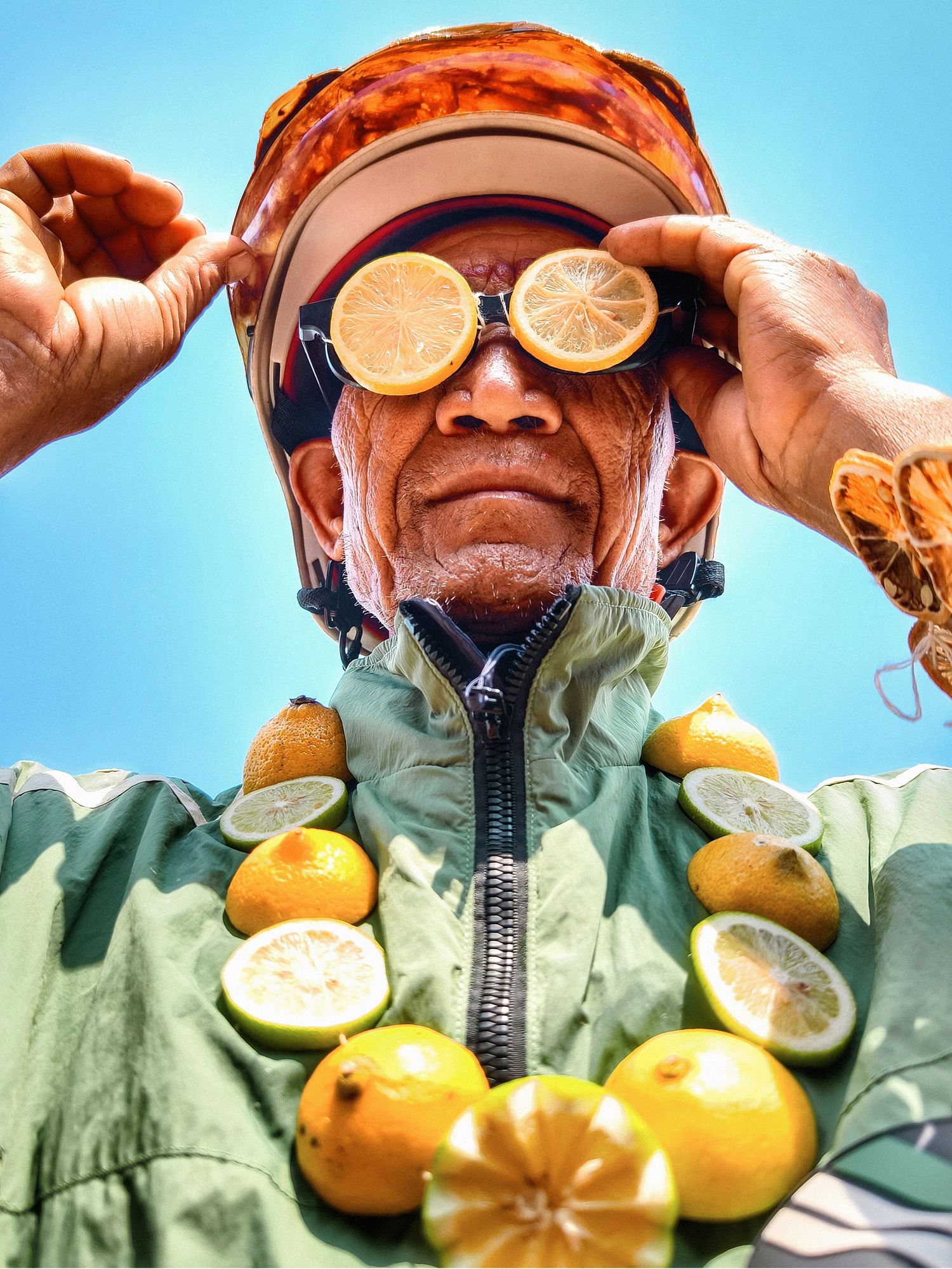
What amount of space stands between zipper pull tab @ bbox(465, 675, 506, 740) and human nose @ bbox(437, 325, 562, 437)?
4.30 feet

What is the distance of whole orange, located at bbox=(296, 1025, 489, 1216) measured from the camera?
1.91 meters

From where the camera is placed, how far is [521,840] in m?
2.75

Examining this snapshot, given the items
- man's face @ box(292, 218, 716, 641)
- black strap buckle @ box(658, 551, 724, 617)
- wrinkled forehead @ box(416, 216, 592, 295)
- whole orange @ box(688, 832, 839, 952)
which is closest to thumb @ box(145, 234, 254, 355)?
man's face @ box(292, 218, 716, 641)

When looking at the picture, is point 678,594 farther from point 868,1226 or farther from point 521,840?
point 868,1226

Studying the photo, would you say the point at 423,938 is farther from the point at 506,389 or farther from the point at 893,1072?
the point at 506,389

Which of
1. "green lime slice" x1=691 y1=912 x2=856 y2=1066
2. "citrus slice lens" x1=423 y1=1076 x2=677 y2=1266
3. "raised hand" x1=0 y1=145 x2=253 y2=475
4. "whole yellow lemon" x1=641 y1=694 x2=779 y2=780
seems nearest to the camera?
"citrus slice lens" x1=423 y1=1076 x2=677 y2=1266

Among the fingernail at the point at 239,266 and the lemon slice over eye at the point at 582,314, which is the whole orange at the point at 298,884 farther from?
the fingernail at the point at 239,266

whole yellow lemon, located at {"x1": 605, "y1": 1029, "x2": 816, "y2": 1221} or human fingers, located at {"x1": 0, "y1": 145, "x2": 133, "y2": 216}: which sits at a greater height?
human fingers, located at {"x1": 0, "y1": 145, "x2": 133, "y2": 216}

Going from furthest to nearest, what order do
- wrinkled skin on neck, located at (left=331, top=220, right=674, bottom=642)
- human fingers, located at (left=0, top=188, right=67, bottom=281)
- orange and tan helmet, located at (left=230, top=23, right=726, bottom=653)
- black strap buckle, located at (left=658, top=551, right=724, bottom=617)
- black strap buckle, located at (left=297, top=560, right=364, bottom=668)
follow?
1. black strap buckle, located at (left=297, top=560, right=364, bottom=668)
2. black strap buckle, located at (left=658, top=551, right=724, bottom=617)
3. orange and tan helmet, located at (left=230, top=23, right=726, bottom=653)
4. wrinkled skin on neck, located at (left=331, top=220, right=674, bottom=642)
5. human fingers, located at (left=0, top=188, right=67, bottom=281)

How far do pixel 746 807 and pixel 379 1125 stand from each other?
1.68 m

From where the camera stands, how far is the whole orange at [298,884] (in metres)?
2.65

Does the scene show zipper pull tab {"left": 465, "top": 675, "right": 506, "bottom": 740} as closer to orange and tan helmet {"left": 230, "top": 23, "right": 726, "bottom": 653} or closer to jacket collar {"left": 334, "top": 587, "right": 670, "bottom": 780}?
jacket collar {"left": 334, "top": 587, "right": 670, "bottom": 780}

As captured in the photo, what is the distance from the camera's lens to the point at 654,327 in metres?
3.88

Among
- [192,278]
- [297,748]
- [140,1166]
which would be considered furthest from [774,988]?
[192,278]
